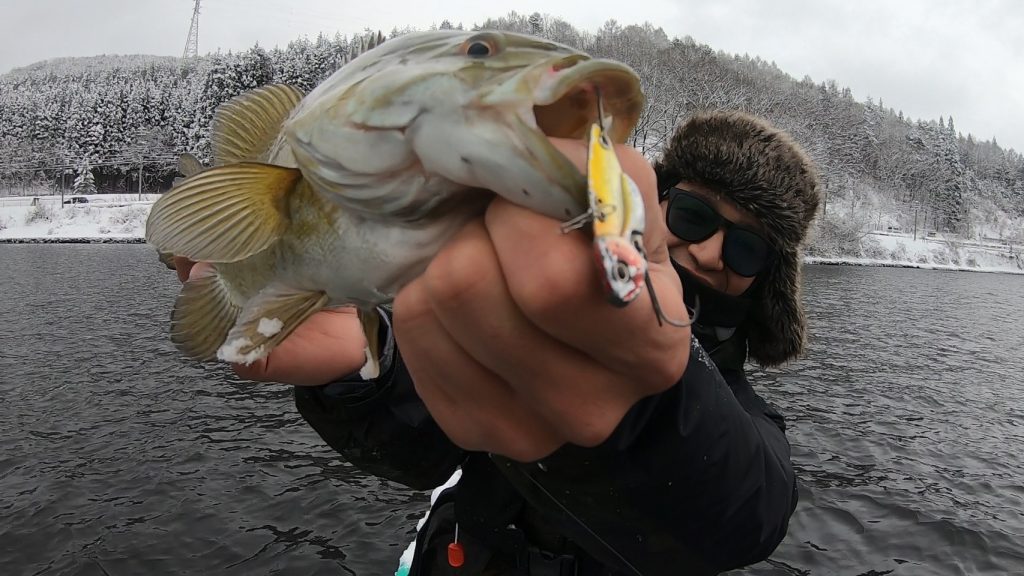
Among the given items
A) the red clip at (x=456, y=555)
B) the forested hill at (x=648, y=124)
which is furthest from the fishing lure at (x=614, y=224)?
the forested hill at (x=648, y=124)

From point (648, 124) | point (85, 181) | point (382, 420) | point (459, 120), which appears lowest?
point (382, 420)

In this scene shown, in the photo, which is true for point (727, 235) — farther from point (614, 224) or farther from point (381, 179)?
point (614, 224)

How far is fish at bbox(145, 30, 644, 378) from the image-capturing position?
1171mm

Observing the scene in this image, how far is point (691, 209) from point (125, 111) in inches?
3269

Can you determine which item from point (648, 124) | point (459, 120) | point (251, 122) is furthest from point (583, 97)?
point (648, 124)

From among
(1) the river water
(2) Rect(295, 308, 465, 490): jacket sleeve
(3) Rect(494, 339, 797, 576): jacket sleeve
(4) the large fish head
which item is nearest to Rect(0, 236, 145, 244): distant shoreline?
(1) the river water

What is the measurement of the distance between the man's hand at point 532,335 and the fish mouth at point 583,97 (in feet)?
0.28

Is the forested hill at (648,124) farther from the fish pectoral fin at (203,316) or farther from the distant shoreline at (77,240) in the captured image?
the fish pectoral fin at (203,316)

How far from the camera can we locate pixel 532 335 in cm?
118

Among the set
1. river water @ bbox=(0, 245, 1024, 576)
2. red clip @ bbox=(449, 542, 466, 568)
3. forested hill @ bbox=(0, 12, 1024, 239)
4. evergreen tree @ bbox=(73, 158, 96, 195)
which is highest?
forested hill @ bbox=(0, 12, 1024, 239)

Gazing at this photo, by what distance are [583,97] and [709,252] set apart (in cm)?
211

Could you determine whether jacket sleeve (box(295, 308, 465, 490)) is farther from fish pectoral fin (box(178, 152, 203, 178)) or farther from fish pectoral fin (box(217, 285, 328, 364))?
fish pectoral fin (box(178, 152, 203, 178))

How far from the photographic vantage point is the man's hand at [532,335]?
108cm

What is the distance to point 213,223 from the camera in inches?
70.3
